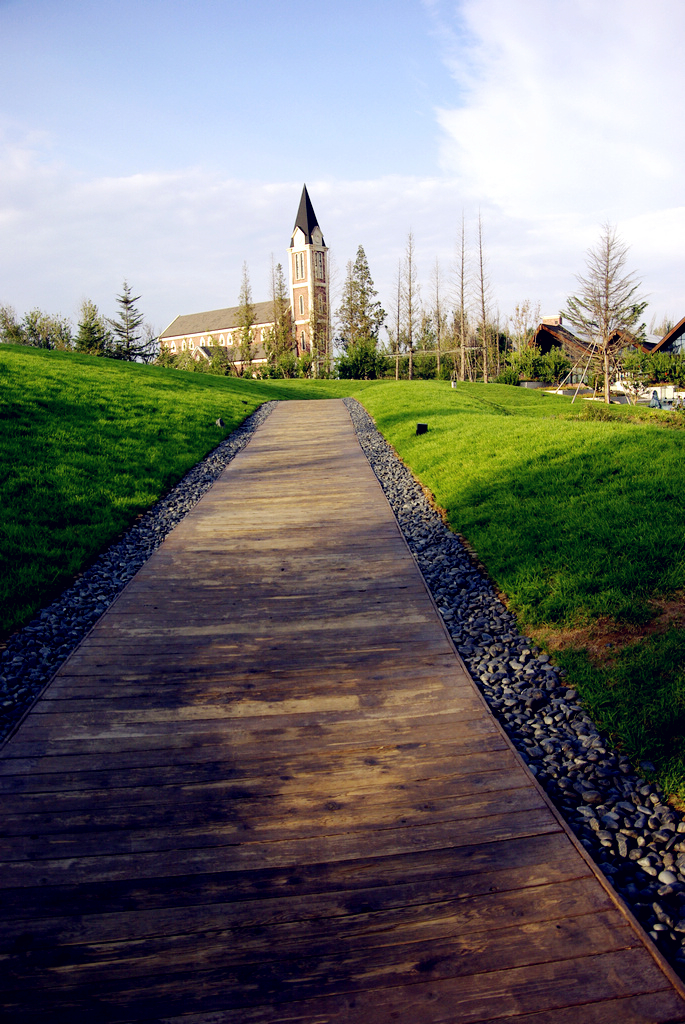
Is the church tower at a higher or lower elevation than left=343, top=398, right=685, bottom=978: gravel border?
higher

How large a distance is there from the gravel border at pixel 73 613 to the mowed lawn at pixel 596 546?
12.0 ft

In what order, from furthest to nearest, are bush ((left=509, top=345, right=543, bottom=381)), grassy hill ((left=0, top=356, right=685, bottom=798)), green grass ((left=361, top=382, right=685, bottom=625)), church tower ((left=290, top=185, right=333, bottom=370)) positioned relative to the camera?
church tower ((left=290, top=185, right=333, bottom=370))
bush ((left=509, top=345, right=543, bottom=381))
green grass ((left=361, top=382, right=685, bottom=625))
grassy hill ((left=0, top=356, right=685, bottom=798))

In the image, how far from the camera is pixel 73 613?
16.7ft

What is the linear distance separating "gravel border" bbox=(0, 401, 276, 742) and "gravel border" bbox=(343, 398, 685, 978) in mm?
3066

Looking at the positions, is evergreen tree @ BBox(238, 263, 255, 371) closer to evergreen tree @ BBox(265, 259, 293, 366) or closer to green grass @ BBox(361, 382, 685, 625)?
evergreen tree @ BBox(265, 259, 293, 366)

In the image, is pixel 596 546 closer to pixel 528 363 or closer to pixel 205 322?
pixel 528 363

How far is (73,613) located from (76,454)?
478cm

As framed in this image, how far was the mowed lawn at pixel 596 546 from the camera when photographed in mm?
3598

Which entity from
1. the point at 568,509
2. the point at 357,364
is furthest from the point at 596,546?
the point at 357,364

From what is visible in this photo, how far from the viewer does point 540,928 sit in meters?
2.17

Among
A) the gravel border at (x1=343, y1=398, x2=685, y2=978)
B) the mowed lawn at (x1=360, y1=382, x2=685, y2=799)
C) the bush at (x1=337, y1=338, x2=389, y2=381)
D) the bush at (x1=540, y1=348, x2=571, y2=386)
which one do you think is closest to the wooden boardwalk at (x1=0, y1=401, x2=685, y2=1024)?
the gravel border at (x1=343, y1=398, x2=685, y2=978)

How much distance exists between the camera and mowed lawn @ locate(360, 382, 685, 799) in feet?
11.8

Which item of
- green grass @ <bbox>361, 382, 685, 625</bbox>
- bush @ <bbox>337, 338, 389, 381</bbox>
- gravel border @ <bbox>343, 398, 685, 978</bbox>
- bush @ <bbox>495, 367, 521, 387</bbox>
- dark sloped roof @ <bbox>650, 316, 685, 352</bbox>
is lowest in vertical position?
gravel border @ <bbox>343, 398, 685, 978</bbox>

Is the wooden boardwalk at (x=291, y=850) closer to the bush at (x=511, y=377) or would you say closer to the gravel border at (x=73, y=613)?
the gravel border at (x=73, y=613)
